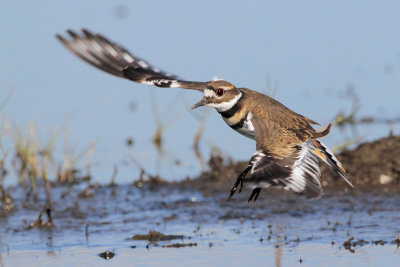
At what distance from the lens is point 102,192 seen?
11.1m

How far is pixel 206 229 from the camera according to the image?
926cm

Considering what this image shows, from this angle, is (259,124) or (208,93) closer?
(259,124)

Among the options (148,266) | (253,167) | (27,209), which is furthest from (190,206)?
(253,167)

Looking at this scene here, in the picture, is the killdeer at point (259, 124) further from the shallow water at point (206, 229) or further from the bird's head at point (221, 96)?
the shallow water at point (206, 229)

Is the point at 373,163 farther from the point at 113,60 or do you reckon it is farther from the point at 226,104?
the point at 113,60

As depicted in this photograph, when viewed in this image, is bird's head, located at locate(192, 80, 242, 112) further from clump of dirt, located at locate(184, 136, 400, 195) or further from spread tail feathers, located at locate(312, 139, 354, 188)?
clump of dirt, located at locate(184, 136, 400, 195)

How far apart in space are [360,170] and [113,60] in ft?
11.3

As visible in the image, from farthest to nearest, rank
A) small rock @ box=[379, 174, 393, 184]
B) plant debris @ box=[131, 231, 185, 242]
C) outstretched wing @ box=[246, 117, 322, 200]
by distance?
small rock @ box=[379, 174, 393, 184]
plant debris @ box=[131, 231, 185, 242]
outstretched wing @ box=[246, 117, 322, 200]

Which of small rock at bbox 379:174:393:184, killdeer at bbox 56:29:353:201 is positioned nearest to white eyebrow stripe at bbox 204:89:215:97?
killdeer at bbox 56:29:353:201

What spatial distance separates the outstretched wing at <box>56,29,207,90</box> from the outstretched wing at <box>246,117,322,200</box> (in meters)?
1.23

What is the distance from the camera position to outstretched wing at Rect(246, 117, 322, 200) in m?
6.49

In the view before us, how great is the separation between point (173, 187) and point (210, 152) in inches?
30.7

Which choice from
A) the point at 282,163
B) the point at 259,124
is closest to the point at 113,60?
the point at 259,124

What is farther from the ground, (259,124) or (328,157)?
(259,124)
